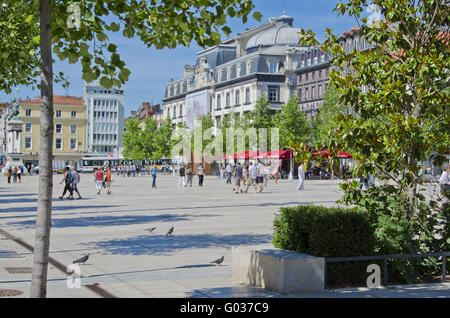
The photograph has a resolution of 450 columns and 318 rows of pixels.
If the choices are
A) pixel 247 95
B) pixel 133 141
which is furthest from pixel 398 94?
pixel 133 141

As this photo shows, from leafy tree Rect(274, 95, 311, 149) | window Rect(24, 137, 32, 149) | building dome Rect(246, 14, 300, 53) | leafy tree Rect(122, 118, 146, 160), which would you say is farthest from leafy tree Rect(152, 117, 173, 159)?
leafy tree Rect(274, 95, 311, 149)

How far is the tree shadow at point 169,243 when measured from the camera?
12.1 meters

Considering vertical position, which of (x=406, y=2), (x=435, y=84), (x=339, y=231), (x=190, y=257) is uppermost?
(x=406, y=2)

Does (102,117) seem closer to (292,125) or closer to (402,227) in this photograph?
(292,125)

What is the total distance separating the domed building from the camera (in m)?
92.1

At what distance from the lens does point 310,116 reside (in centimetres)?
8819

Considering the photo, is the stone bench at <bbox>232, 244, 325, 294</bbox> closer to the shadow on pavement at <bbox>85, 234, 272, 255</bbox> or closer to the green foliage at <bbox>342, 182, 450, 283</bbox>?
the green foliage at <bbox>342, 182, 450, 283</bbox>

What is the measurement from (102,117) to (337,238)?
150223 millimetres

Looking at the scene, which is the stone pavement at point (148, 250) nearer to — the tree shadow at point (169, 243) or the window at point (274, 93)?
the tree shadow at point (169, 243)

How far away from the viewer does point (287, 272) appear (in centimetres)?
789

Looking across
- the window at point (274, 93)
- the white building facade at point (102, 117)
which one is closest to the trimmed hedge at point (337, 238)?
the window at point (274, 93)

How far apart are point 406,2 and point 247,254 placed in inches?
176
